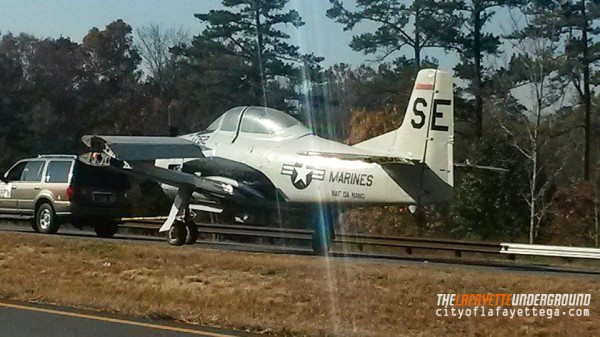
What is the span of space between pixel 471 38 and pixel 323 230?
19.1 m

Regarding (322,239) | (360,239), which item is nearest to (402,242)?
(360,239)

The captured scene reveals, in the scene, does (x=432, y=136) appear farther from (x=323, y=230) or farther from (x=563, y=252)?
(x=563, y=252)

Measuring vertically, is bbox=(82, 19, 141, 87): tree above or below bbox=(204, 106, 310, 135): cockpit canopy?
above

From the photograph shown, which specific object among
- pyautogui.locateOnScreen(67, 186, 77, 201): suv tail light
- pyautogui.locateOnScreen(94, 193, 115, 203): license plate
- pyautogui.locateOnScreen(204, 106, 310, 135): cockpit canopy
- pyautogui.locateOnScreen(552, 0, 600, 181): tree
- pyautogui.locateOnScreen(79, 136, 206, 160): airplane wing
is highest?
pyautogui.locateOnScreen(552, 0, 600, 181): tree

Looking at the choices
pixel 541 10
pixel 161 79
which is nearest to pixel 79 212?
pixel 541 10

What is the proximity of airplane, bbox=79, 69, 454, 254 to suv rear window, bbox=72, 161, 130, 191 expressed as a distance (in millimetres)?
941

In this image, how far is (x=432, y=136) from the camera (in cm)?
1848

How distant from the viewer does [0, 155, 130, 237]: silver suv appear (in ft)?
73.6

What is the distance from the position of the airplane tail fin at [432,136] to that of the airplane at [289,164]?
21 mm

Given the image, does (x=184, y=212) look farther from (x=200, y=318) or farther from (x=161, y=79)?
(x=161, y=79)

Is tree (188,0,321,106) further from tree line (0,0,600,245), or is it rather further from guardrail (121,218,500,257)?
guardrail (121,218,500,257)

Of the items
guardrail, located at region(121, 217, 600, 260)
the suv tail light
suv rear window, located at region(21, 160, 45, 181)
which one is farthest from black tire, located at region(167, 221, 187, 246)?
suv rear window, located at region(21, 160, 45, 181)

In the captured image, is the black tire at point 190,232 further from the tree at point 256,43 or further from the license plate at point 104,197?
the tree at point 256,43

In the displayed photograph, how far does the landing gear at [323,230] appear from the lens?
20.4 metres
